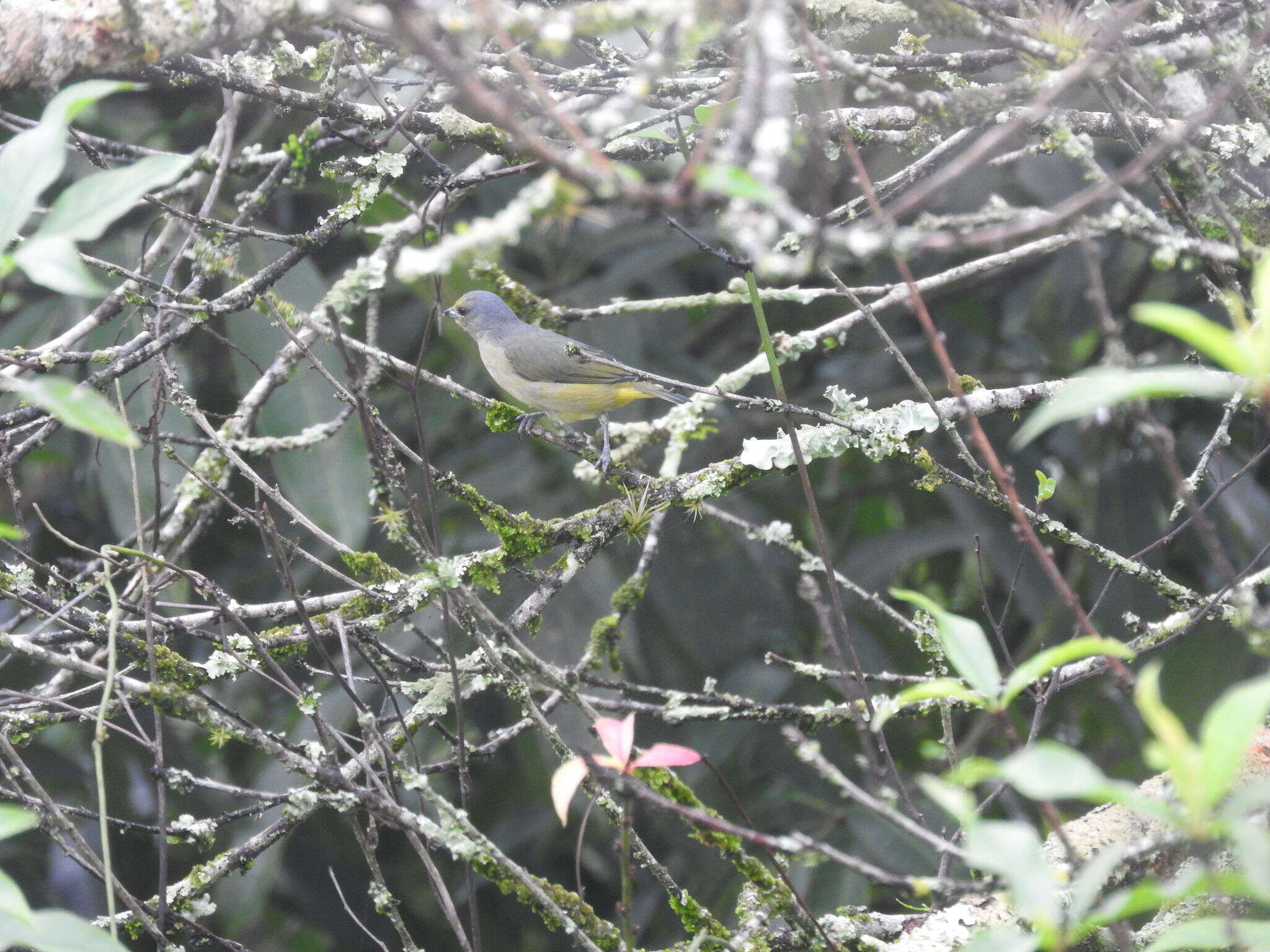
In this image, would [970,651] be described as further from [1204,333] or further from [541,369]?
[541,369]

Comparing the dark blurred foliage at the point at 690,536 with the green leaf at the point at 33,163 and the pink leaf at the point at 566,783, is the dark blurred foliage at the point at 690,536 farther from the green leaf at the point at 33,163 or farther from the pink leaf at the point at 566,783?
the green leaf at the point at 33,163

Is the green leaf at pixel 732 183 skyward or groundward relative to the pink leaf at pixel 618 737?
skyward

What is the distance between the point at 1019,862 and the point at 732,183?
65 centimetres

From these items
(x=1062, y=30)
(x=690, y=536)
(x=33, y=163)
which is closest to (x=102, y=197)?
(x=33, y=163)

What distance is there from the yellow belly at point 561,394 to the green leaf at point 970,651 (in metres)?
3.28

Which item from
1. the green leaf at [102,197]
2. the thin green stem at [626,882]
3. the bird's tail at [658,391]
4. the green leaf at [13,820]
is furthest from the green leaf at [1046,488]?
the bird's tail at [658,391]

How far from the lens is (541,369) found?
15.3ft

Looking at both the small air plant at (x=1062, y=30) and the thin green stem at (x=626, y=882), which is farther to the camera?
the small air plant at (x=1062, y=30)

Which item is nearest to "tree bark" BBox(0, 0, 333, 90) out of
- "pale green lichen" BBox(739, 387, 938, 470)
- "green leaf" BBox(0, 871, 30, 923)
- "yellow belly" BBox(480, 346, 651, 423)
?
"pale green lichen" BBox(739, 387, 938, 470)

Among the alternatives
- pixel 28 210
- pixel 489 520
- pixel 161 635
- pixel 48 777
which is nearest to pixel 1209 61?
pixel 489 520

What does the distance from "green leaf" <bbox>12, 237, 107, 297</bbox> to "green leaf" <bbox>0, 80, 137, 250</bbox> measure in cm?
15

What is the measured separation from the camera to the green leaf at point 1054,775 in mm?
870

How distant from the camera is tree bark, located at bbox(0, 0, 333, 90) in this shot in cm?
192

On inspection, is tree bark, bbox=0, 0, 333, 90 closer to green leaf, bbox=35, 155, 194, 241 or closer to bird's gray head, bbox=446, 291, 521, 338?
green leaf, bbox=35, 155, 194, 241
